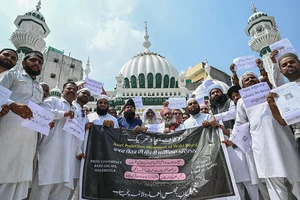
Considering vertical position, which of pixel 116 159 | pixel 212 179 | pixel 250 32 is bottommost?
pixel 212 179

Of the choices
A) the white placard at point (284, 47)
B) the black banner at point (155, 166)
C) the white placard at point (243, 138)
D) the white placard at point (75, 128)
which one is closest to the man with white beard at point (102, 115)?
the black banner at point (155, 166)

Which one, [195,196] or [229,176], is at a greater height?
[229,176]

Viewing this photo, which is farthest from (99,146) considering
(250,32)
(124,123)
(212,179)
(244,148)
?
(250,32)

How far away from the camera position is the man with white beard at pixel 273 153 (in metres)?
2.60

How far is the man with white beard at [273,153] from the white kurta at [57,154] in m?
2.60

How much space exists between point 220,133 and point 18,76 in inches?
122

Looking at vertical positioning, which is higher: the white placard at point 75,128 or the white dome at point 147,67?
the white dome at point 147,67

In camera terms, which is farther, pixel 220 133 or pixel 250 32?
pixel 250 32

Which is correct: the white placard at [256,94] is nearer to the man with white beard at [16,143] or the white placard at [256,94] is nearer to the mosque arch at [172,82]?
the man with white beard at [16,143]

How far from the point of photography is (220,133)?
3.44 metres

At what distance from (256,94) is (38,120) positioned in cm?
290

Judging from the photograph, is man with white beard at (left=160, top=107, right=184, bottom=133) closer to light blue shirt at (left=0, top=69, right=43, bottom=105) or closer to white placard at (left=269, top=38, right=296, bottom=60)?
white placard at (left=269, top=38, right=296, bottom=60)

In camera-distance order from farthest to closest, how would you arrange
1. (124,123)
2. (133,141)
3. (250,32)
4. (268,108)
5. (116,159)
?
(250,32), (124,123), (133,141), (116,159), (268,108)

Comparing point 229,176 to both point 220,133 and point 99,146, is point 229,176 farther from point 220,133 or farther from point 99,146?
point 99,146
